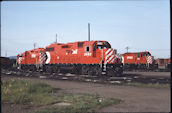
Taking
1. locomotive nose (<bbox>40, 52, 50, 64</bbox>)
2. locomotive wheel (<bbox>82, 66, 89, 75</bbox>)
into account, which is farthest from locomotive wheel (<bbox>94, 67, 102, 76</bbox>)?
locomotive nose (<bbox>40, 52, 50, 64</bbox>)

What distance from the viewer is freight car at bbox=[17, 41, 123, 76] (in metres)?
19.0

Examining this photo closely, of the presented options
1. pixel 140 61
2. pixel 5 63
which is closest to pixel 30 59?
pixel 5 63

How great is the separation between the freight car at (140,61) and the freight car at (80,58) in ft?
44.8

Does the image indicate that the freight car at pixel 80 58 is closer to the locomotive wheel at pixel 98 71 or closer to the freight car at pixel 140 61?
the locomotive wheel at pixel 98 71

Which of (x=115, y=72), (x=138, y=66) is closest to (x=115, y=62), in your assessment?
(x=115, y=72)

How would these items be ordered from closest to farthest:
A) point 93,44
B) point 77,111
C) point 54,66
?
point 77,111 < point 93,44 < point 54,66

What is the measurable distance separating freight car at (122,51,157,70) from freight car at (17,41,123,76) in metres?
13.7

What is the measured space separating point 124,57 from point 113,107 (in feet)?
102

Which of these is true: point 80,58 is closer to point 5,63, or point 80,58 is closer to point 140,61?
point 140,61

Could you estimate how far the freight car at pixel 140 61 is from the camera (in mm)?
31719

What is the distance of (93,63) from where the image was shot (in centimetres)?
1991

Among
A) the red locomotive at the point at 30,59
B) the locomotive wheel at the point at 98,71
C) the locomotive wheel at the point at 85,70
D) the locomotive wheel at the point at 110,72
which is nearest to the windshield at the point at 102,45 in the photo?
the locomotive wheel at the point at 98,71

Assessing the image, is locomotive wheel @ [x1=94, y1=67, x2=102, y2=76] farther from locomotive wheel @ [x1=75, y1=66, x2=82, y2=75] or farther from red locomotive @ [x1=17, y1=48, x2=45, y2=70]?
red locomotive @ [x1=17, y1=48, x2=45, y2=70]

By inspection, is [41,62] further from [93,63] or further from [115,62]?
[115,62]
